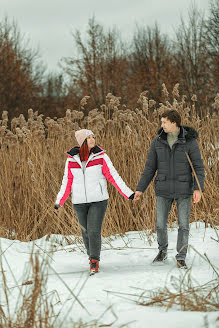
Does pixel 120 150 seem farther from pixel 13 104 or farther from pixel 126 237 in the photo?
pixel 13 104

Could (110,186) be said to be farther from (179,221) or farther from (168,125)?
(168,125)

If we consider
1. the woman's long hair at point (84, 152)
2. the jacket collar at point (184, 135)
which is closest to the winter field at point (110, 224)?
the jacket collar at point (184, 135)

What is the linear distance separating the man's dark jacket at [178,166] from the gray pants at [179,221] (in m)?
0.07

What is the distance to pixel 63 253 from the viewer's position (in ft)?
14.6

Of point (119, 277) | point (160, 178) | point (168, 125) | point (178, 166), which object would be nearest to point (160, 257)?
point (119, 277)

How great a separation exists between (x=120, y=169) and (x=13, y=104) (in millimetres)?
15131

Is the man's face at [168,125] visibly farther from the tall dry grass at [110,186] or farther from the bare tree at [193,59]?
the bare tree at [193,59]

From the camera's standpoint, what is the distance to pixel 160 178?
3.61 m

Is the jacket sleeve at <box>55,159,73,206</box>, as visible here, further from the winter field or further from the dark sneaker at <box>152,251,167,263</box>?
the dark sneaker at <box>152,251,167,263</box>

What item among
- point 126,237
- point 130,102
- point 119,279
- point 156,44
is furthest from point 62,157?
point 156,44

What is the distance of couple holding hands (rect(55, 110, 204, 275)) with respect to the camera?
3.55m

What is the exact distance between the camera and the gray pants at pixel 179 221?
11.7 feet

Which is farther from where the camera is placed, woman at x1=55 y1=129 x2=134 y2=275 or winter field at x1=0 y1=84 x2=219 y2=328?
woman at x1=55 y1=129 x2=134 y2=275

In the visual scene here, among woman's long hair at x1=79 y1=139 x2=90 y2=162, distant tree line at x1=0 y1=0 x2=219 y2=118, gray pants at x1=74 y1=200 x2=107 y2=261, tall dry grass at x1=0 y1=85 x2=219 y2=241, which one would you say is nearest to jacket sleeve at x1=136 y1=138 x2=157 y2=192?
gray pants at x1=74 y1=200 x2=107 y2=261
